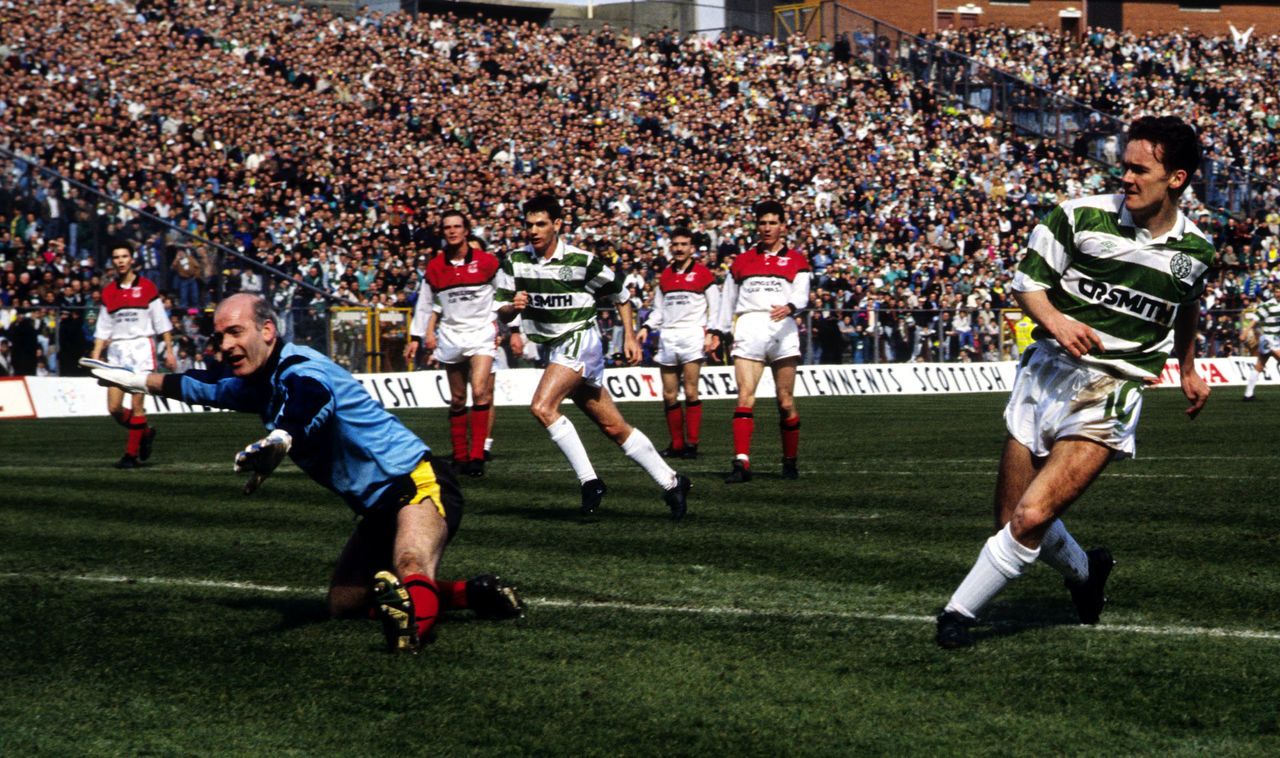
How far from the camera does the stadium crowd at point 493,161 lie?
3039cm

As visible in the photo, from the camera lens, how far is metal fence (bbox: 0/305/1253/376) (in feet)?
89.1

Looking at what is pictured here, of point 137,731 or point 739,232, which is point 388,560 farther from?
point 739,232

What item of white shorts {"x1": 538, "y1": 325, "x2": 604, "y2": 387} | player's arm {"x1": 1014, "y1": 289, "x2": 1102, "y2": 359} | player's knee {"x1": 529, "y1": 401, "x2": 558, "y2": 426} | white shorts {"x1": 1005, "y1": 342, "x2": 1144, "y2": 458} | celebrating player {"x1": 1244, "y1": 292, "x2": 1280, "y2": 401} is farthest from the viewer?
celebrating player {"x1": 1244, "y1": 292, "x2": 1280, "y2": 401}

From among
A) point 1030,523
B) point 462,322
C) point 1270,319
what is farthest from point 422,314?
point 1270,319

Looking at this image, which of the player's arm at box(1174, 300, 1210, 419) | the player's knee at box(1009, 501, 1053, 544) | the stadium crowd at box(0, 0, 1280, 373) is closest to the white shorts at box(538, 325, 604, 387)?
the player's arm at box(1174, 300, 1210, 419)

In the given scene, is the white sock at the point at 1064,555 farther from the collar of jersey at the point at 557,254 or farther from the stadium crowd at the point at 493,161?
the stadium crowd at the point at 493,161

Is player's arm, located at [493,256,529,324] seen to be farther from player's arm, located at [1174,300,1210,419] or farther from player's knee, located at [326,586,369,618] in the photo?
player's arm, located at [1174,300,1210,419]

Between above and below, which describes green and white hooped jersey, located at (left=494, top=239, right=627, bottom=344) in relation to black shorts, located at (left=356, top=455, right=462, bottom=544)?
above

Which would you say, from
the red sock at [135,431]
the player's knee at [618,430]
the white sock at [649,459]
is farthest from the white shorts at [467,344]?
the white sock at [649,459]

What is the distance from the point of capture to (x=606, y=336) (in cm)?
3192

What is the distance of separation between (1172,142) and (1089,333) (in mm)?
830

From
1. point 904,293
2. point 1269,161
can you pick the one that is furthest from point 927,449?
point 1269,161

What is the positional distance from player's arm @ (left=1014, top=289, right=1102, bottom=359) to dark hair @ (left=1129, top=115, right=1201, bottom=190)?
703 millimetres

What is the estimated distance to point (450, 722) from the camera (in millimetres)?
5156
